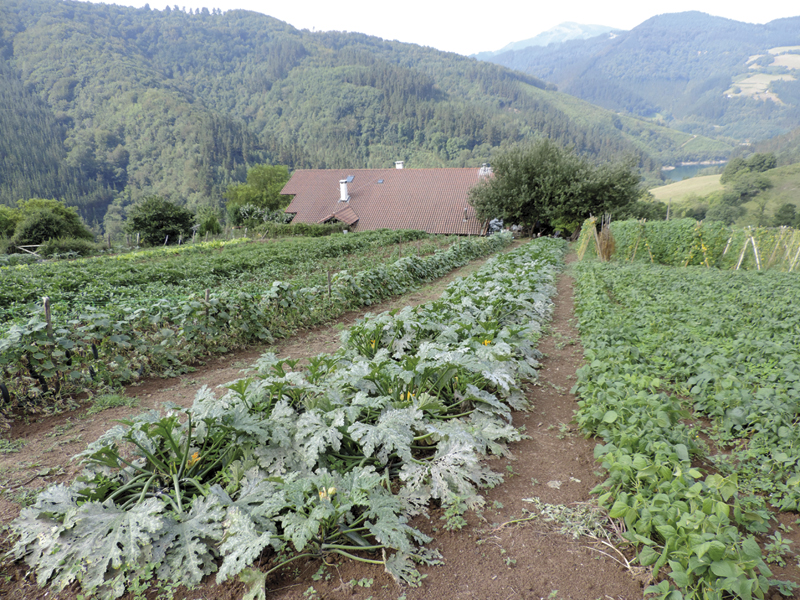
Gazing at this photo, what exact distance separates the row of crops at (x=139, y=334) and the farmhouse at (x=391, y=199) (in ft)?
87.3

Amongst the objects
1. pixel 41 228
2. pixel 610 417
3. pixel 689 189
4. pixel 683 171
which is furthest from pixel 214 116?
pixel 683 171

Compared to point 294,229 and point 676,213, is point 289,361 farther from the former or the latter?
point 676,213

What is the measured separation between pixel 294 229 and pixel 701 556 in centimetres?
3068

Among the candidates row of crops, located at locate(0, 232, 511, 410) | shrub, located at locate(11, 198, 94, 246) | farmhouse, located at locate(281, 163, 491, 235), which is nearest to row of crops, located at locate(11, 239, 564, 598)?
row of crops, located at locate(0, 232, 511, 410)

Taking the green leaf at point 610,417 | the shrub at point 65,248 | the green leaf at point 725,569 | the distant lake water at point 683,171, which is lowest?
the shrub at point 65,248

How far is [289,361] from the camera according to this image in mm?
3527

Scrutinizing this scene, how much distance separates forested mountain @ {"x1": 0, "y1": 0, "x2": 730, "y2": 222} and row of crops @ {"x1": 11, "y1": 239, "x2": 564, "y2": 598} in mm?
64923

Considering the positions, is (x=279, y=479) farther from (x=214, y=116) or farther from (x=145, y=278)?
(x=214, y=116)

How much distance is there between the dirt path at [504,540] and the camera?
2113 mm

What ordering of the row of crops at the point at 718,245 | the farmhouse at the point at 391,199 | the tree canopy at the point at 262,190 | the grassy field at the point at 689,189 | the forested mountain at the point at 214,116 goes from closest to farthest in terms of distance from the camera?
the row of crops at the point at 718,245 → the farmhouse at the point at 391,199 → the tree canopy at the point at 262,190 → the grassy field at the point at 689,189 → the forested mountain at the point at 214,116

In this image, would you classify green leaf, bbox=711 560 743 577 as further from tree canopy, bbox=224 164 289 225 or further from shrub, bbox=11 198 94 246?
tree canopy, bbox=224 164 289 225

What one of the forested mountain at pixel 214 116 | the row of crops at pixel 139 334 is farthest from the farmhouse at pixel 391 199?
the forested mountain at pixel 214 116

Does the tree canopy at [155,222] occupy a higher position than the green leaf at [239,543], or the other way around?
the green leaf at [239,543]

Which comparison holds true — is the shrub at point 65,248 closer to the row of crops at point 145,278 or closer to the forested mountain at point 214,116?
the row of crops at point 145,278
